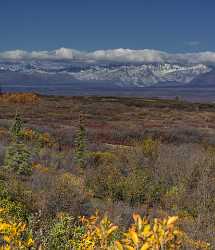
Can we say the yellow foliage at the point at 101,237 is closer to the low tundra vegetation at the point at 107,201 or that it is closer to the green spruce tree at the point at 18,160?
the low tundra vegetation at the point at 107,201

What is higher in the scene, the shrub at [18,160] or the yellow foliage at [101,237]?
the yellow foliage at [101,237]

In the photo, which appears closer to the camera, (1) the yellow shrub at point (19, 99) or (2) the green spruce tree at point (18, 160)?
(2) the green spruce tree at point (18, 160)

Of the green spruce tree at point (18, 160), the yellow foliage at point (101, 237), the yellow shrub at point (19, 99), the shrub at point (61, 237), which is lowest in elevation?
the yellow shrub at point (19, 99)

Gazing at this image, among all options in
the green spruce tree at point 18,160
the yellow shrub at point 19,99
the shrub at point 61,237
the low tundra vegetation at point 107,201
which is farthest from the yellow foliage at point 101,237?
the yellow shrub at point 19,99

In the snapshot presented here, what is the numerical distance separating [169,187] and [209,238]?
6869 millimetres

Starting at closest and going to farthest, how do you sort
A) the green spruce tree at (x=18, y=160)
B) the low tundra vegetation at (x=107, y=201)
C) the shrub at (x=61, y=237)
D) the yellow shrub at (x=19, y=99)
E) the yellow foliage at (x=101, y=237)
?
1. the yellow foliage at (x=101, y=237)
2. the low tundra vegetation at (x=107, y=201)
3. the shrub at (x=61, y=237)
4. the green spruce tree at (x=18, y=160)
5. the yellow shrub at (x=19, y=99)

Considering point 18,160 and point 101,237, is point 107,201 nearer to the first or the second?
point 18,160

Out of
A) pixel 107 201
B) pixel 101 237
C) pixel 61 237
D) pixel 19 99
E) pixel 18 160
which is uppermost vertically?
pixel 101 237

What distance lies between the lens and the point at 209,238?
29.5 feet

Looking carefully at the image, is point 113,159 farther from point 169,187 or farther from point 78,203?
point 78,203

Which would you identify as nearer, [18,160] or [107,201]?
[107,201]

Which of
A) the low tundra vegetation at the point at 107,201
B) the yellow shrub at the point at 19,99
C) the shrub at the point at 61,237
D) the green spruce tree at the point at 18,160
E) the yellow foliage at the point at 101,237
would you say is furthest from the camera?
the yellow shrub at the point at 19,99

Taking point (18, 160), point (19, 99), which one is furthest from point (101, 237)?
point (19, 99)

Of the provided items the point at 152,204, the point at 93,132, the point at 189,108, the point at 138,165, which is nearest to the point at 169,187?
the point at 152,204
